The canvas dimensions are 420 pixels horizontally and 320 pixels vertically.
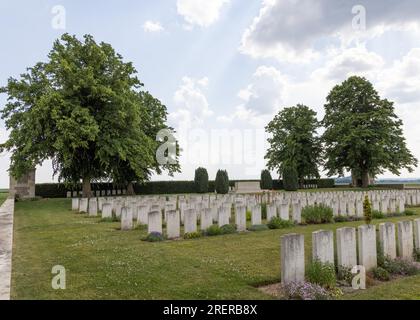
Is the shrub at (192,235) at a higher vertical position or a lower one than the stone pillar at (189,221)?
lower

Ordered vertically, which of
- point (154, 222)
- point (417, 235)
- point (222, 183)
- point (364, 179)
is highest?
point (364, 179)

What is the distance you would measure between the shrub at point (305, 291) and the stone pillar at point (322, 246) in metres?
0.61

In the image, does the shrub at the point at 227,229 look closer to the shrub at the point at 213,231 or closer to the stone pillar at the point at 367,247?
the shrub at the point at 213,231

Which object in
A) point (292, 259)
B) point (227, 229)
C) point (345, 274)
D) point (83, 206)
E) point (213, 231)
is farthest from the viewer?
point (83, 206)

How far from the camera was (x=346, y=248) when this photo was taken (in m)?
5.75

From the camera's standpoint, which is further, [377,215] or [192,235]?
[377,215]

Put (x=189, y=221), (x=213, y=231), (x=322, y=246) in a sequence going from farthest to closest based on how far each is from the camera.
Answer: (x=213, y=231), (x=189, y=221), (x=322, y=246)

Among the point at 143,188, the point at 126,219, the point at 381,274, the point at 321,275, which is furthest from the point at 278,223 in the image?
the point at 143,188

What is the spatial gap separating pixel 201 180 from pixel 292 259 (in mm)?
33034

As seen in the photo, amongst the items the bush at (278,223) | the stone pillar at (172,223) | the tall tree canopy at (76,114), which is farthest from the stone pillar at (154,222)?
the tall tree canopy at (76,114)

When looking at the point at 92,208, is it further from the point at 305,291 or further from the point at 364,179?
the point at 364,179

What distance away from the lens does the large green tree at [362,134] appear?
35875 mm

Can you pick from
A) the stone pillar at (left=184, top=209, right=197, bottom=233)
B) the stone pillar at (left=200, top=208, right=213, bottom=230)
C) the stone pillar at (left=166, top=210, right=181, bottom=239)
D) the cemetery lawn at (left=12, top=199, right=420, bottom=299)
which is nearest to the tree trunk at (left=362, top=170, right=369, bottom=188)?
the cemetery lawn at (left=12, top=199, right=420, bottom=299)

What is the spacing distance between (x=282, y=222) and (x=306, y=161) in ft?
108
